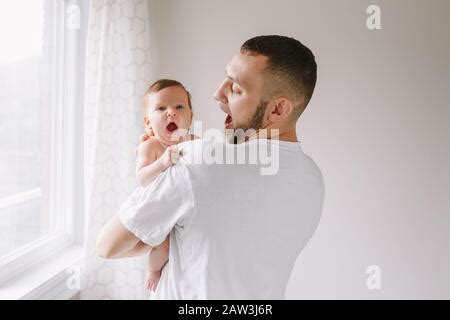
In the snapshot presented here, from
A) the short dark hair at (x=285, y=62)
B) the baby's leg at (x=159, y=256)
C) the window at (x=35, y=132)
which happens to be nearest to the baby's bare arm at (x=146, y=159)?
the baby's leg at (x=159, y=256)

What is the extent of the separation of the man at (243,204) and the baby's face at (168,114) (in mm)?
301

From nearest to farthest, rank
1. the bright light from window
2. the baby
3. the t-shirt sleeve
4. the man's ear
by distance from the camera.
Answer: the t-shirt sleeve → the man's ear → the baby → the bright light from window

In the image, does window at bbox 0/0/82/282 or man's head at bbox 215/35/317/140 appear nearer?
man's head at bbox 215/35/317/140

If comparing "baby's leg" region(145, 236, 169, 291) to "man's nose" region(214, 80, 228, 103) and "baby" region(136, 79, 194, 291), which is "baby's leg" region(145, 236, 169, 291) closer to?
"baby" region(136, 79, 194, 291)

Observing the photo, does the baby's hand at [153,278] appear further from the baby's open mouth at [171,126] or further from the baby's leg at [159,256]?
the baby's open mouth at [171,126]

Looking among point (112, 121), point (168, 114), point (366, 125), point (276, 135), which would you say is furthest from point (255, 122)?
point (366, 125)

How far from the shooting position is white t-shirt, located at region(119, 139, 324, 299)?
31.6 inches

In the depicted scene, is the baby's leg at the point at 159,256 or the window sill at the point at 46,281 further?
the window sill at the point at 46,281

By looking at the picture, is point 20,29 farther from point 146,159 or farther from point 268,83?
A: point 268,83

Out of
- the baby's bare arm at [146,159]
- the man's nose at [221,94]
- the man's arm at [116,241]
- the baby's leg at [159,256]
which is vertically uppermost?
the man's nose at [221,94]

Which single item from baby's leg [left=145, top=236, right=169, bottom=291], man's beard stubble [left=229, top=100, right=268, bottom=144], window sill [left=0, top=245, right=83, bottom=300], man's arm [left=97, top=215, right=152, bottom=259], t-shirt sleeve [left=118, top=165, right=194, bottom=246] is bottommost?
window sill [left=0, top=245, right=83, bottom=300]

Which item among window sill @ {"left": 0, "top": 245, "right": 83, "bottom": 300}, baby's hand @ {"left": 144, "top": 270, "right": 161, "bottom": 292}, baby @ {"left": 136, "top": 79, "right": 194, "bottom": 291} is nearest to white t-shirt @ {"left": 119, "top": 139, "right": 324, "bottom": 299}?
baby's hand @ {"left": 144, "top": 270, "right": 161, "bottom": 292}

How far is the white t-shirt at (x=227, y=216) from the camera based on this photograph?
80cm

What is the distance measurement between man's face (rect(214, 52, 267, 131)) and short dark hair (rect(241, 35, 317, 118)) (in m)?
0.02
